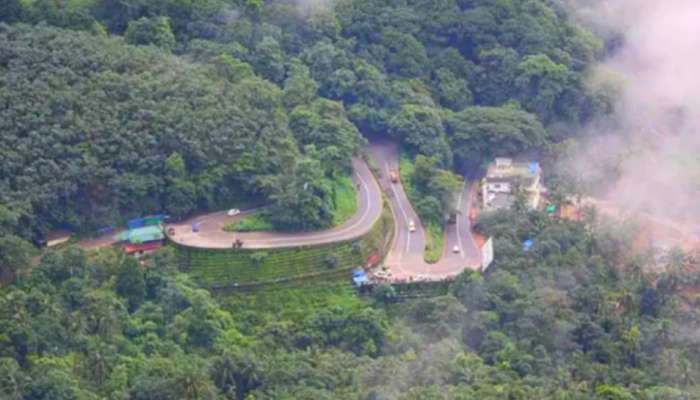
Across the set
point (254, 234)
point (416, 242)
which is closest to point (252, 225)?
point (254, 234)

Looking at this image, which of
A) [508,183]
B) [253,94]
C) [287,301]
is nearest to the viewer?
[287,301]

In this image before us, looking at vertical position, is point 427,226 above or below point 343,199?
below

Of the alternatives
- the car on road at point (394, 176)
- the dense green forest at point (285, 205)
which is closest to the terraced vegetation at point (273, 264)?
the dense green forest at point (285, 205)

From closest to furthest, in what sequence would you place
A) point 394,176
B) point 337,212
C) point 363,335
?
point 363,335 → point 337,212 → point 394,176

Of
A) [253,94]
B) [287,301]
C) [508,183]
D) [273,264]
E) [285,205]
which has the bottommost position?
[287,301]

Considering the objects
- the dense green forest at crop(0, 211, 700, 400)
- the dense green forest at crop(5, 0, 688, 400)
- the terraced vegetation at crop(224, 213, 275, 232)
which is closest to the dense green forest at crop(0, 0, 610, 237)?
the dense green forest at crop(5, 0, 688, 400)

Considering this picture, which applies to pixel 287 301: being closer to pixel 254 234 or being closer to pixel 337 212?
pixel 254 234

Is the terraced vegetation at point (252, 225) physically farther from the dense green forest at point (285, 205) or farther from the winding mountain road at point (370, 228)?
A: the dense green forest at point (285, 205)
